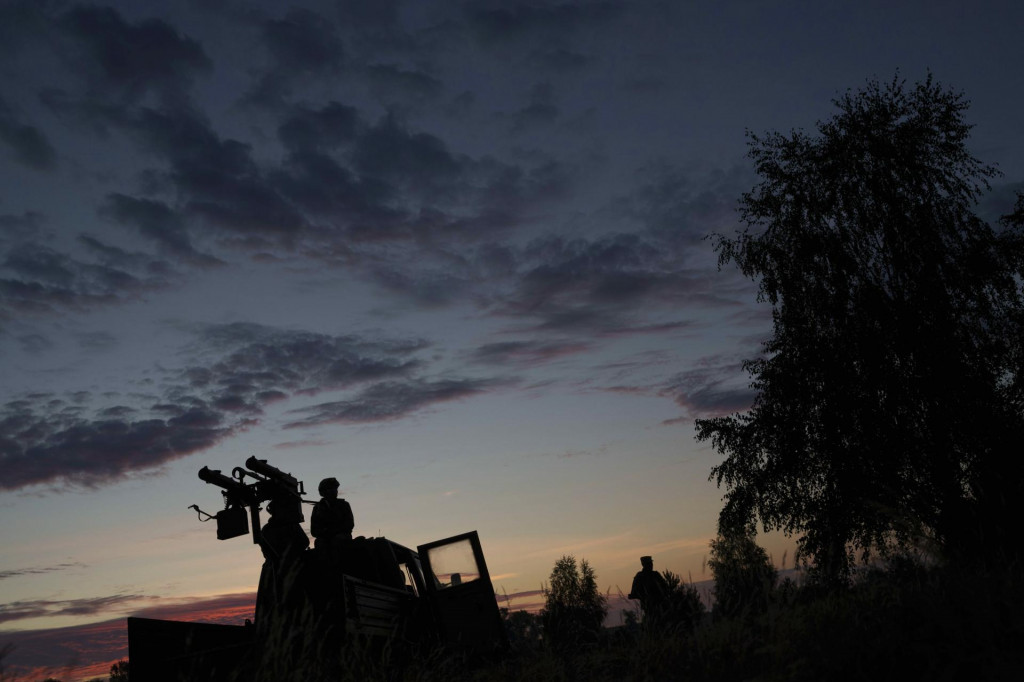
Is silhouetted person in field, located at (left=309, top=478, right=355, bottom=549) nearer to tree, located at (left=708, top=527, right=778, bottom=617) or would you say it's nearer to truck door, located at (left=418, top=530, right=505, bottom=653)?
truck door, located at (left=418, top=530, right=505, bottom=653)

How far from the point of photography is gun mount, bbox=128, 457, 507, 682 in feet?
31.2

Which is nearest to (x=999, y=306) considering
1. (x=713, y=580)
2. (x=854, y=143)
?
(x=854, y=143)

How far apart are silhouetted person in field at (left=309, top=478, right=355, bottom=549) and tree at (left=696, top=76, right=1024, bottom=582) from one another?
32.7ft

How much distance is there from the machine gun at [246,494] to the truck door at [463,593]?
261 cm

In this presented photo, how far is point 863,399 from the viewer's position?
18.4m

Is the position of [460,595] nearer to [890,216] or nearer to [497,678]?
[497,678]

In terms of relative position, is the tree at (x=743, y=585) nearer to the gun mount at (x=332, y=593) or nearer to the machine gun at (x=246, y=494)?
the gun mount at (x=332, y=593)

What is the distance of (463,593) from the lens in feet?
44.4

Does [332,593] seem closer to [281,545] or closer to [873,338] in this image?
[281,545]

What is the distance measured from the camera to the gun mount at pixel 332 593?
374 inches

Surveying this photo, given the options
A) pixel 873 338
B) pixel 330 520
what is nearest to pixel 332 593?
pixel 330 520

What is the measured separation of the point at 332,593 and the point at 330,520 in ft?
4.91

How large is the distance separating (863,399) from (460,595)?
1028 centimetres

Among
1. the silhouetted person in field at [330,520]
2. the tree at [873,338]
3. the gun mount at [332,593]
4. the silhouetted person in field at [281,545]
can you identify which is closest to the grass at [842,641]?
the gun mount at [332,593]
